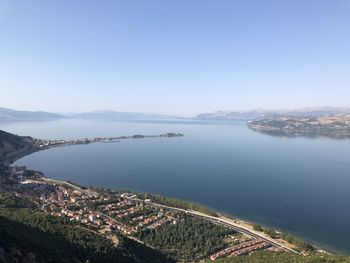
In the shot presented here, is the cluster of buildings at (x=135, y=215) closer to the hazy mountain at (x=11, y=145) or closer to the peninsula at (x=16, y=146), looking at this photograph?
the peninsula at (x=16, y=146)

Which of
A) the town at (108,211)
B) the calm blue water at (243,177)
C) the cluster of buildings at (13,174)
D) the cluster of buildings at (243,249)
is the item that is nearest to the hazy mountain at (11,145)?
the calm blue water at (243,177)

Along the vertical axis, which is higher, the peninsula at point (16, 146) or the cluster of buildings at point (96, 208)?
the peninsula at point (16, 146)

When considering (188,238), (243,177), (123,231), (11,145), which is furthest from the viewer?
(11,145)

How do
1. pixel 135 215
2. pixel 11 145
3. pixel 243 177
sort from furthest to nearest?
pixel 11 145
pixel 243 177
pixel 135 215

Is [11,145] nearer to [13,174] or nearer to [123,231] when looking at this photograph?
[13,174]

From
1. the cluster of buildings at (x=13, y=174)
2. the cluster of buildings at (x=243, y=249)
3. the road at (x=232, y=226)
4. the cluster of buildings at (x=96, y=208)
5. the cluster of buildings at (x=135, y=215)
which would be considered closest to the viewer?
the cluster of buildings at (x=243, y=249)

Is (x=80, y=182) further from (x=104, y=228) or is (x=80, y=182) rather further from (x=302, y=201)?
(x=302, y=201)

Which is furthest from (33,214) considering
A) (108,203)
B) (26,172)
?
(26,172)

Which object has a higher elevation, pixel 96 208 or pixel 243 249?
pixel 96 208

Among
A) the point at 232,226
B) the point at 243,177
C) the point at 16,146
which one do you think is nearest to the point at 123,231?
the point at 232,226
